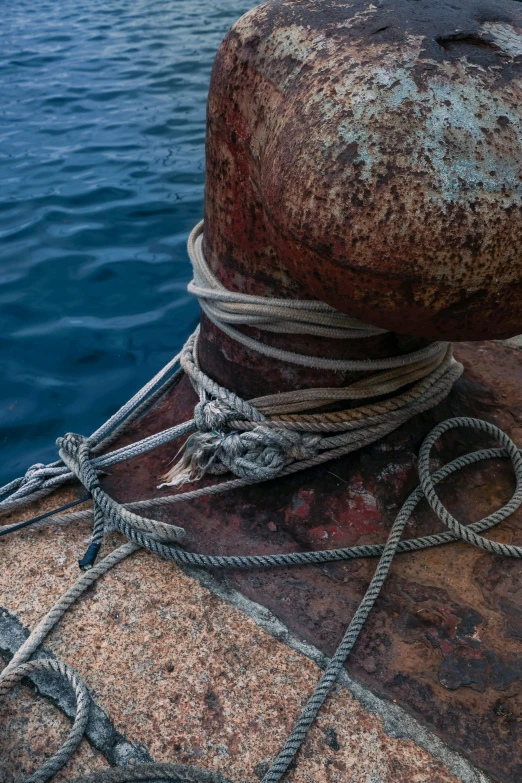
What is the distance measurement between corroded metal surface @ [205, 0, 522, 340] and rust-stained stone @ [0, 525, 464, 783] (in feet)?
2.54

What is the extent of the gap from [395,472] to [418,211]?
34.1 inches

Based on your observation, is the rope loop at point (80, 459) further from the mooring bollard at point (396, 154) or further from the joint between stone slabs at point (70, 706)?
the mooring bollard at point (396, 154)

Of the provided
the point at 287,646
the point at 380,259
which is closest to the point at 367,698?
the point at 287,646

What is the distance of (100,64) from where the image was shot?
7.54m

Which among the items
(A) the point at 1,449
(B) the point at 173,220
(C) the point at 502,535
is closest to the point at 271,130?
(C) the point at 502,535

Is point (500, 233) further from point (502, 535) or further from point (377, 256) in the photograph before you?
point (502, 535)

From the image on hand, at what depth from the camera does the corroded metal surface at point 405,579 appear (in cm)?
143

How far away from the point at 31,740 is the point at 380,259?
115cm

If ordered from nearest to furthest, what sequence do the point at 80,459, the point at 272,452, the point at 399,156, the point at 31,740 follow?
the point at 399,156
the point at 31,740
the point at 272,452
the point at 80,459

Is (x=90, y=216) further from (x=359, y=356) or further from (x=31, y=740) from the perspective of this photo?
(x=31, y=740)

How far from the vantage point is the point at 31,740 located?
4.56 ft

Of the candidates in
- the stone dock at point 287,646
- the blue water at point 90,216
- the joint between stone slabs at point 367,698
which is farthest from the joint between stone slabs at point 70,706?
the blue water at point 90,216

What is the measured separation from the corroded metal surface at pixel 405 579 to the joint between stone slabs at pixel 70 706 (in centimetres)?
42

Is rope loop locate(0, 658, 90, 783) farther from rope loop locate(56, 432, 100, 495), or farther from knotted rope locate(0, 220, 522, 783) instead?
rope loop locate(56, 432, 100, 495)
